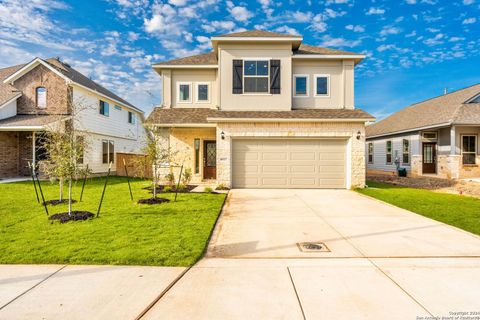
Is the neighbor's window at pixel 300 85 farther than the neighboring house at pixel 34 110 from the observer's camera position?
No

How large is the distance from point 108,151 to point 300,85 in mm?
14775

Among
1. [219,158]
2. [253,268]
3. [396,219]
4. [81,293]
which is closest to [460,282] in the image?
[253,268]

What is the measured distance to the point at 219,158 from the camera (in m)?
12.3

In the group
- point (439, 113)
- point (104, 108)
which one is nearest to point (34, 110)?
point (104, 108)

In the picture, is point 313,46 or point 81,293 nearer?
point 81,293

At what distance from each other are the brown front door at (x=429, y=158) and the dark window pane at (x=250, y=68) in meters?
14.0

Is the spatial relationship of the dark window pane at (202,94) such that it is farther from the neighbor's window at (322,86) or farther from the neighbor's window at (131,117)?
the neighbor's window at (131,117)

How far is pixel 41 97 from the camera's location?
1606 centimetres

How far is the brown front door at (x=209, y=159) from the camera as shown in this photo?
14453 millimetres

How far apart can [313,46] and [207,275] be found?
15554mm

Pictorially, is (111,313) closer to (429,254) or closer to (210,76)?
(429,254)

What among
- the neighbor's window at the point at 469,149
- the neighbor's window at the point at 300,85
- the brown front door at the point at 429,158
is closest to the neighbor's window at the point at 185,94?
the neighbor's window at the point at 300,85

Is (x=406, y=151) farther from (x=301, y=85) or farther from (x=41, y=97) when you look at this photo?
(x=41, y=97)

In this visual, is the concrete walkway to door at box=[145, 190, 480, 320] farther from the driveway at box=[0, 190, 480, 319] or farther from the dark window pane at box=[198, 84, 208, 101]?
the dark window pane at box=[198, 84, 208, 101]
